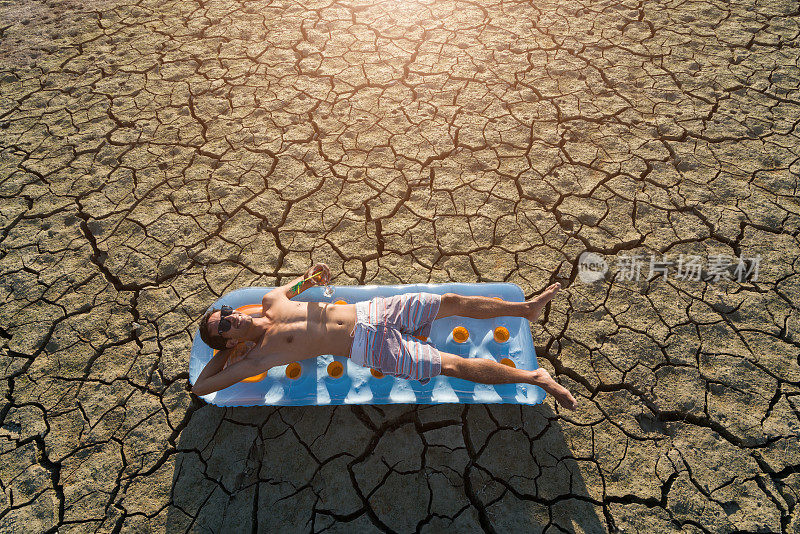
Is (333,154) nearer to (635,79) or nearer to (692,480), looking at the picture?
(635,79)

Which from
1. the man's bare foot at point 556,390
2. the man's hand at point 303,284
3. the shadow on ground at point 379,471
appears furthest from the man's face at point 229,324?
the man's bare foot at point 556,390

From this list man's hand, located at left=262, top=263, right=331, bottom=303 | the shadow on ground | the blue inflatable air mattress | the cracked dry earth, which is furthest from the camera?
man's hand, located at left=262, top=263, right=331, bottom=303

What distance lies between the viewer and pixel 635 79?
15.0 feet

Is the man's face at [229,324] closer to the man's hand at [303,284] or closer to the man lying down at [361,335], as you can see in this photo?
the man lying down at [361,335]

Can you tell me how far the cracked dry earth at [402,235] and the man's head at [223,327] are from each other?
1.77 feet

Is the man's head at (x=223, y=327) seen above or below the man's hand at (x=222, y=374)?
above

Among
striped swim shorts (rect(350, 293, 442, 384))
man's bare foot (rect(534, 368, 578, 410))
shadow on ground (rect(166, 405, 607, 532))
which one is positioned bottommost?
shadow on ground (rect(166, 405, 607, 532))

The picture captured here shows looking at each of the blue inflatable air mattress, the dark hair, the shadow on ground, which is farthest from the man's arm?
the shadow on ground

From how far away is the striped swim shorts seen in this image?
2.65m

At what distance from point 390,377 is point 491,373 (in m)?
0.61

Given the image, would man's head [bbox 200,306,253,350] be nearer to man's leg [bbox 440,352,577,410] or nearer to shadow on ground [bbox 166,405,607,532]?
shadow on ground [bbox 166,405,607,532]

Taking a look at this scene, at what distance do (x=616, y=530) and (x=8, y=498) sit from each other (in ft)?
10.8

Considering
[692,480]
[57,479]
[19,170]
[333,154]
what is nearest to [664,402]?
[692,480]

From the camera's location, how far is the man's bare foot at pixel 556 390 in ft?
8.43
